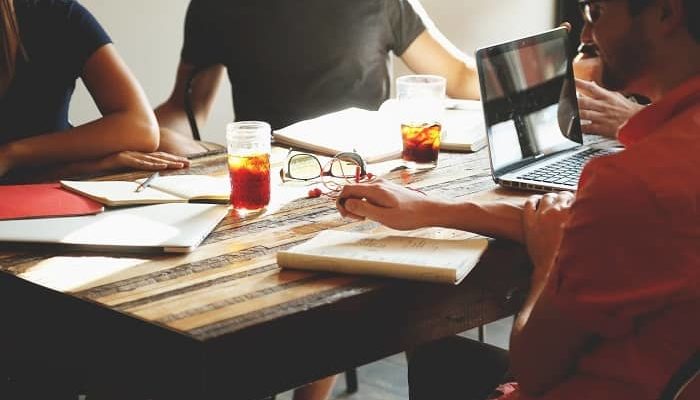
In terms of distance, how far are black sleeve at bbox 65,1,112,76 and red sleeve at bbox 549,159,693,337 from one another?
1.49 m

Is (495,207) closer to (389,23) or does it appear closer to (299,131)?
(299,131)

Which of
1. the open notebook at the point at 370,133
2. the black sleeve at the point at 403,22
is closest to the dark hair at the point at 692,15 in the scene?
the open notebook at the point at 370,133

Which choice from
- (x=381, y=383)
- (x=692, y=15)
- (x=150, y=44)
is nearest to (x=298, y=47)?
(x=150, y=44)

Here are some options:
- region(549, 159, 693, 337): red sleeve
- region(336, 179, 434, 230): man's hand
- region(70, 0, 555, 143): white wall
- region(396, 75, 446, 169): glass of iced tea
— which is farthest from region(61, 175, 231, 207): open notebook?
region(70, 0, 555, 143): white wall

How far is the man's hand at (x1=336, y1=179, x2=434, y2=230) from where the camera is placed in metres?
1.42

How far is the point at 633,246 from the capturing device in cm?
96

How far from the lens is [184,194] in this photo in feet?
5.44

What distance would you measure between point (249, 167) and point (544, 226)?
51cm

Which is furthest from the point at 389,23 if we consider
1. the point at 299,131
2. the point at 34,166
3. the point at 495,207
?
the point at 495,207

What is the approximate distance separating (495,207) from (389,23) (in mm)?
1365

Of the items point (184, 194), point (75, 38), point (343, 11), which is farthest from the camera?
point (343, 11)

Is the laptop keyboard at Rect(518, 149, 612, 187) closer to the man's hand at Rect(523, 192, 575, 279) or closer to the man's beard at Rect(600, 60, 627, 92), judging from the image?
the man's hand at Rect(523, 192, 575, 279)

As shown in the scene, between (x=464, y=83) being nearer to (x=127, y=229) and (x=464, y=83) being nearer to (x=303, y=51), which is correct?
(x=303, y=51)

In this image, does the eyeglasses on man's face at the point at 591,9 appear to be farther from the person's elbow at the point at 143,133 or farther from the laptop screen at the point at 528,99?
the person's elbow at the point at 143,133
